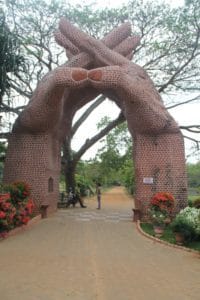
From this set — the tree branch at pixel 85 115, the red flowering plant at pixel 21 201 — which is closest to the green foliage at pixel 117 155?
the tree branch at pixel 85 115

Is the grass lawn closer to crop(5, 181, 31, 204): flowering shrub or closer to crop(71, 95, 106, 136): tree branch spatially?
crop(5, 181, 31, 204): flowering shrub

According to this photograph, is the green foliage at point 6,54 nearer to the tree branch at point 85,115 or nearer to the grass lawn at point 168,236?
the grass lawn at point 168,236

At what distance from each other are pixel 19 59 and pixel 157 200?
22.0ft

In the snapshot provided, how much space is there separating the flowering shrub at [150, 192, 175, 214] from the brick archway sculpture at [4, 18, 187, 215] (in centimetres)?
149

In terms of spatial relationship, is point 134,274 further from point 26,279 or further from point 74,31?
point 74,31

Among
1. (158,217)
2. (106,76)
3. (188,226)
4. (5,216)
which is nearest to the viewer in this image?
(188,226)

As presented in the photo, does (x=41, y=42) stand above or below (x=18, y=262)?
above

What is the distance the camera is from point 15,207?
1160 centimetres

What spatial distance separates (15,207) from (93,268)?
5.45 m

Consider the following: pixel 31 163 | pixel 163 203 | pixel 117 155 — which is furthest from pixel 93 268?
pixel 117 155

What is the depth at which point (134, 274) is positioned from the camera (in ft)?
21.0

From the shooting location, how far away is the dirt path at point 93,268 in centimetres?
528

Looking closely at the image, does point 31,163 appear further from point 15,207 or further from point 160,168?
point 160,168

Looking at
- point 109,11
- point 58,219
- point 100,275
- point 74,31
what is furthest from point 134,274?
point 109,11
